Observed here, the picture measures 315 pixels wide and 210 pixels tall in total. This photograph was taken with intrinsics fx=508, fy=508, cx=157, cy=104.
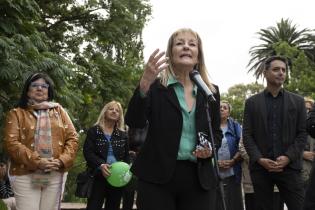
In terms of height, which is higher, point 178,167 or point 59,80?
point 59,80

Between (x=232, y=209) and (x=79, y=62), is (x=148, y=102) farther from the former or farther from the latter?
(x=79, y=62)

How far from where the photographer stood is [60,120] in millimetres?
6172

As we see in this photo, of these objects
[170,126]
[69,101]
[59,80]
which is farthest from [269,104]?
[69,101]

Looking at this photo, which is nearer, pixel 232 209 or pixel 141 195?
pixel 141 195

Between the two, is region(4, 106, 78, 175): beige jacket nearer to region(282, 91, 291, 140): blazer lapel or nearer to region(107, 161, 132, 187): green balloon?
region(107, 161, 132, 187): green balloon

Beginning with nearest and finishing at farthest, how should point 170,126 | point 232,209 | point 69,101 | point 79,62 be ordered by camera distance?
point 170,126, point 232,209, point 69,101, point 79,62

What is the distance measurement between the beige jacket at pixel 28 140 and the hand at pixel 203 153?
2.64 meters

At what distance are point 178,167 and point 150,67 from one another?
0.77 metres

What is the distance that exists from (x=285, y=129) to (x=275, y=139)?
17 cm

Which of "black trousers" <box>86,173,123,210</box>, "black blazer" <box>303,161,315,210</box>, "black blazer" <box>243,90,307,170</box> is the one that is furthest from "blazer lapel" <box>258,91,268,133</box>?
"black trousers" <box>86,173,123,210</box>

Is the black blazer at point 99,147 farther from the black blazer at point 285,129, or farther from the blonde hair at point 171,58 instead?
the blonde hair at point 171,58

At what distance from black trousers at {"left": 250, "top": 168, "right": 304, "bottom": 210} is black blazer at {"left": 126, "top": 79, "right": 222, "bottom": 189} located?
7.44 ft

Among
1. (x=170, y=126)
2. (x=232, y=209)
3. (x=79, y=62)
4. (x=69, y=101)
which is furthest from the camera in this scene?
(x=79, y=62)

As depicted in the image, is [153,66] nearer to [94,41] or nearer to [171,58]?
[171,58]
